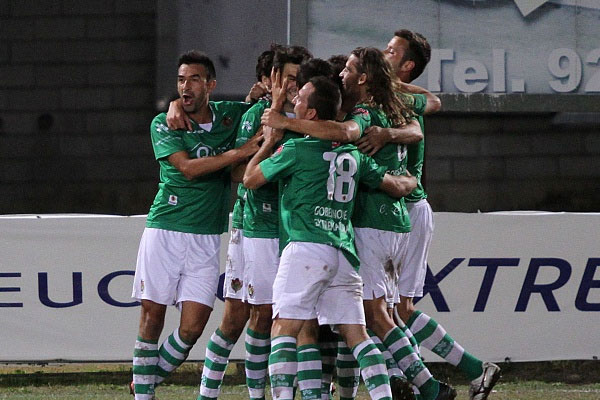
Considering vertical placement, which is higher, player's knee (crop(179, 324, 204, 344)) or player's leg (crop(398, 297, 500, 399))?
player's knee (crop(179, 324, 204, 344))

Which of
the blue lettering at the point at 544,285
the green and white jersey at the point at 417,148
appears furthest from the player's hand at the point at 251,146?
the blue lettering at the point at 544,285

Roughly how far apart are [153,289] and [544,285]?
3251 mm

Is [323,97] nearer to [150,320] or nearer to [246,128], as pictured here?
[246,128]

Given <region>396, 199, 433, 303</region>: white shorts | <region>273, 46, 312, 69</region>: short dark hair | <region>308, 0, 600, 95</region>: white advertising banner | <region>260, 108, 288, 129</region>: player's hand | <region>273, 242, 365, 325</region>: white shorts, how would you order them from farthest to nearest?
<region>308, 0, 600, 95</region>: white advertising banner < <region>396, 199, 433, 303</region>: white shorts < <region>273, 46, 312, 69</region>: short dark hair < <region>260, 108, 288, 129</region>: player's hand < <region>273, 242, 365, 325</region>: white shorts

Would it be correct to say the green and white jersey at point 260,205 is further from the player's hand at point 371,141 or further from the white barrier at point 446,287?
the white barrier at point 446,287

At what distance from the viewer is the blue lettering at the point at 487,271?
8.96 m

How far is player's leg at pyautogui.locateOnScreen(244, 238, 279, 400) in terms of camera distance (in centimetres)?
678

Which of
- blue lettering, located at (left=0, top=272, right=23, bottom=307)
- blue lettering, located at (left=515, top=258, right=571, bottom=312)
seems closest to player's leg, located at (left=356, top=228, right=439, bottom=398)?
blue lettering, located at (left=515, top=258, right=571, bottom=312)

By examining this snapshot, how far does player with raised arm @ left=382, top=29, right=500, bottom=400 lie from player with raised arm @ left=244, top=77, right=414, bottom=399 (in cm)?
96

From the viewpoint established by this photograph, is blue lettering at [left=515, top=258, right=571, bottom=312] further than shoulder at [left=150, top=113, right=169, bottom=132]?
Yes

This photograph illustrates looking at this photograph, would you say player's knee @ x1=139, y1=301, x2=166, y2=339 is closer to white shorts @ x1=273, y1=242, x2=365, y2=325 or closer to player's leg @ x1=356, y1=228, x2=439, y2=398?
white shorts @ x1=273, y1=242, x2=365, y2=325

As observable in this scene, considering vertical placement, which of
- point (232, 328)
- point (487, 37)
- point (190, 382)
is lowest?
point (190, 382)

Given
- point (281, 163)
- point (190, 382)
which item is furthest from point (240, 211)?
point (190, 382)

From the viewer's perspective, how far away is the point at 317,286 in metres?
6.20
